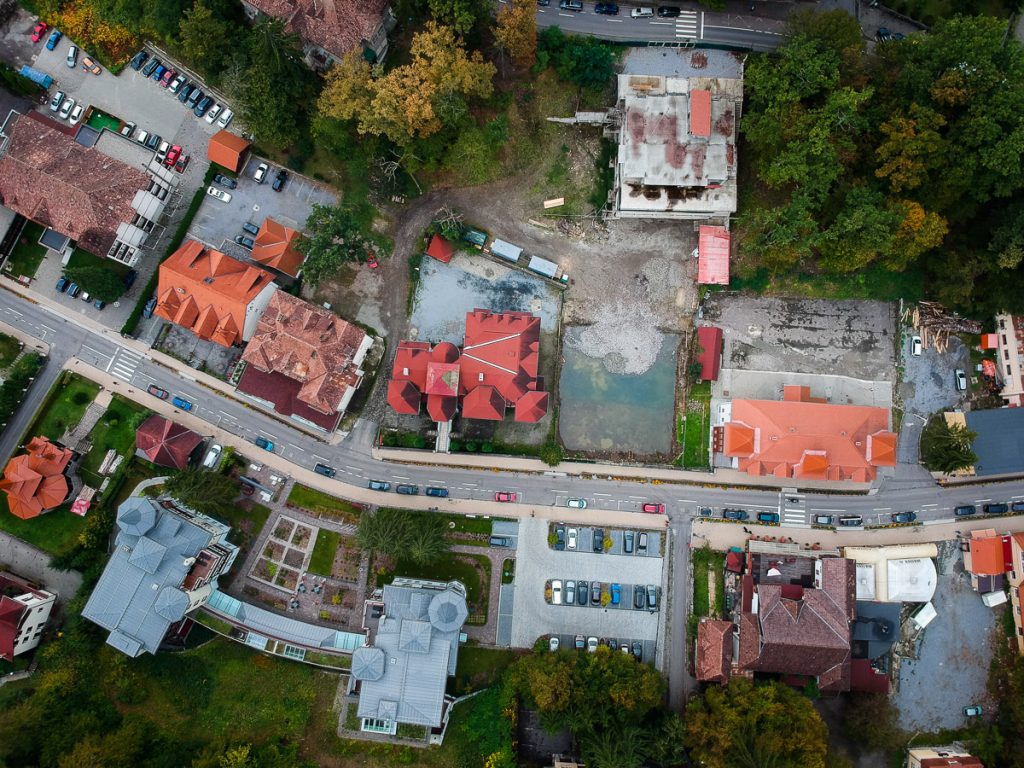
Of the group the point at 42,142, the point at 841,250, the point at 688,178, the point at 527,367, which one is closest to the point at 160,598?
the point at 527,367

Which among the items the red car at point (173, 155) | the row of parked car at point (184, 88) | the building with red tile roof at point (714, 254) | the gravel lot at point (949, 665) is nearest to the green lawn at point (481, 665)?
the gravel lot at point (949, 665)

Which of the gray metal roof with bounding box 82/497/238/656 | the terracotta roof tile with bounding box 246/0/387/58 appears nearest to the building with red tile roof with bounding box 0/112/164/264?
the terracotta roof tile with bounding box 246/0/387/58

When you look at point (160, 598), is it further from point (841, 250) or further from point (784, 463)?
point (841, 250)

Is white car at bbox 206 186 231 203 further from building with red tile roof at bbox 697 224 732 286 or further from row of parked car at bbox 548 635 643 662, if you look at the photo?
row of parked car at bbox 548 635 643 662

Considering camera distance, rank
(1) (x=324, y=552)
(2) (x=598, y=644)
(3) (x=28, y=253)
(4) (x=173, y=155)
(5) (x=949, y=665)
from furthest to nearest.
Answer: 1. (3) (x=28, y=253)
2. (4) (x=173, y=155)
3. (1) (x=324, y=552)
4. (2) (x=598, y=644)
5. (5) (x=949, y=665)

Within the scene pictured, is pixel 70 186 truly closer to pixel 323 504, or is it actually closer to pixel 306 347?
pixel 306 347

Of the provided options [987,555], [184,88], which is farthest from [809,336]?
[184,88]

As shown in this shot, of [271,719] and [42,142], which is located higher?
[42,142]
